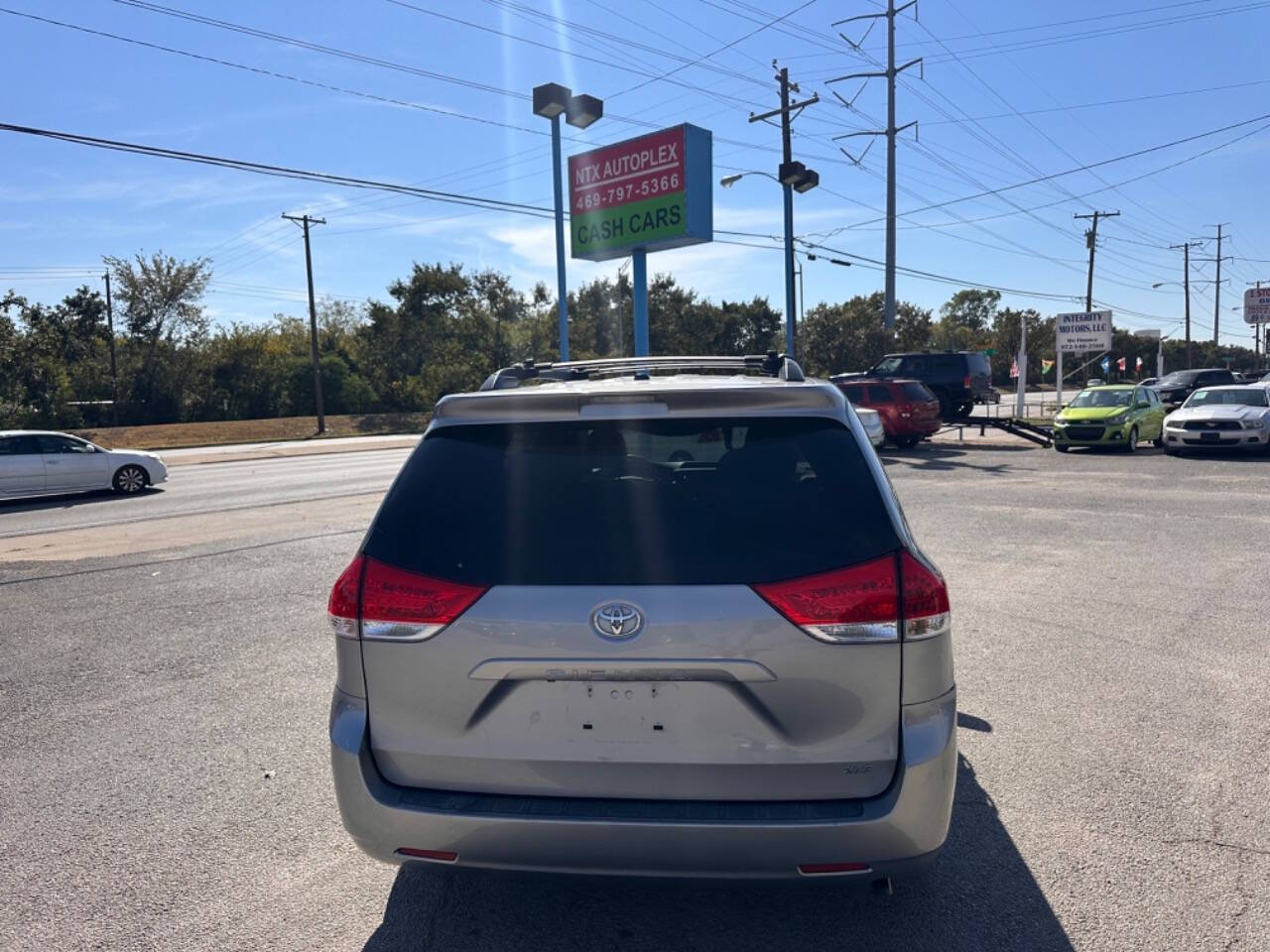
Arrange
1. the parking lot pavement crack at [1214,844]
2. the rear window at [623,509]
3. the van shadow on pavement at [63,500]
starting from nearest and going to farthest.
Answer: the rear window at [623,509], the parking lot pavement crack at [1214,844], the van shadow on pavement at [63,500]

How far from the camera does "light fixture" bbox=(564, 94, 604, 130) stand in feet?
83.7

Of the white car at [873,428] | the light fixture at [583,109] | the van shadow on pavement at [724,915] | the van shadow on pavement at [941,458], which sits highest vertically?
the light fixture at [583,109]

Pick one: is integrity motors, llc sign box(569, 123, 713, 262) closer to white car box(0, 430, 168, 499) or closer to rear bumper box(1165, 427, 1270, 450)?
rear bumper box(1165, 427, 1270, 450)

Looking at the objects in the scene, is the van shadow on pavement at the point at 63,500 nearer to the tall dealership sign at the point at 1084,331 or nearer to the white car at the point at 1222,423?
the white car at the point at 1222,423

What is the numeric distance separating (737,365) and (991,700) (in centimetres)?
259

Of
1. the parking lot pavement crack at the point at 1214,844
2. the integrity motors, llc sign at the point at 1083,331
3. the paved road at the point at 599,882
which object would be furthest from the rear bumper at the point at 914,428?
the parking lot pavement crack at the point at 1214,844

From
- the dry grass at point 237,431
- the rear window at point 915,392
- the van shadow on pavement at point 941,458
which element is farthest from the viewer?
the dry grass at point 237,431

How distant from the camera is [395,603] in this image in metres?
2.71

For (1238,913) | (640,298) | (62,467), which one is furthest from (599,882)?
(640,298)

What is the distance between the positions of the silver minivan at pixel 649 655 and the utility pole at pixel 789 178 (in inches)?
1010

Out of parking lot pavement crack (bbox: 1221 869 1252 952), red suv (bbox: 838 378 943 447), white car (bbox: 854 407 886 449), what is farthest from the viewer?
red suv (bbox: 838 378 943 447)

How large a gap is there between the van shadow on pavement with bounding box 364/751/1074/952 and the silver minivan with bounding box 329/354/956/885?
37 centimetres

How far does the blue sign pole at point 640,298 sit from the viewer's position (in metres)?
26.5

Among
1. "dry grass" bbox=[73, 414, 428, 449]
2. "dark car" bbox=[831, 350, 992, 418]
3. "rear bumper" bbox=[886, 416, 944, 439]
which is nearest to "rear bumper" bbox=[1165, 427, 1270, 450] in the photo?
"rear bumper" bbox=[886, 416, 944, 439]
